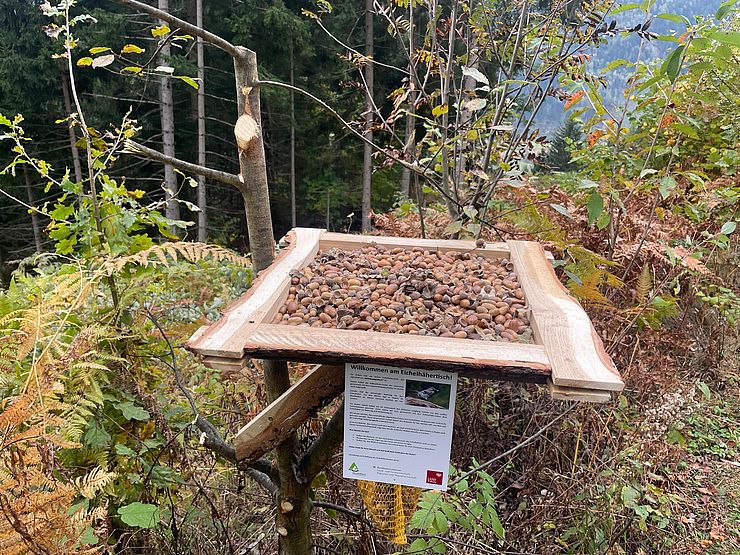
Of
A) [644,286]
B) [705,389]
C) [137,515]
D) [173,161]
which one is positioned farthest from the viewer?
[644,286]

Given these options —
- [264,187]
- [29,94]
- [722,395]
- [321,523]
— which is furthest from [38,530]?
[29,94]

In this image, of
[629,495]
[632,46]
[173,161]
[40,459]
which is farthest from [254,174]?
[632,46]

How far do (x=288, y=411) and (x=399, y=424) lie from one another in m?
0.34

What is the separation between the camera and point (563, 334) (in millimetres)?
1240

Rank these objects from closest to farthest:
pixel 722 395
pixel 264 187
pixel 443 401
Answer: pixel 443 401 → pixel 264 187 → pixel 722 395

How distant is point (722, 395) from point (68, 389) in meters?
3.71

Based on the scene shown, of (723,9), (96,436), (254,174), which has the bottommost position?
(96,436)

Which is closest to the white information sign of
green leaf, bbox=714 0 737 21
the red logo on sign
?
the red logo on sign

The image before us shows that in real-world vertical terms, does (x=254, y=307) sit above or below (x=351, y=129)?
below

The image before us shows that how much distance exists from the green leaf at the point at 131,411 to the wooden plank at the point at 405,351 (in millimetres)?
654

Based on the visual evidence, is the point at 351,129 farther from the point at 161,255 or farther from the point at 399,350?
the point at 399,350

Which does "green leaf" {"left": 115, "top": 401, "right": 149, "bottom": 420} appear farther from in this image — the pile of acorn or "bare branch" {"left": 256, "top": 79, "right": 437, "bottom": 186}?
"bare branch" {"left": 256, "top": 79, "right": 437, "bottom": 186}

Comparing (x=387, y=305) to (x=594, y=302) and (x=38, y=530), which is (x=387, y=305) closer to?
(x=38, y=530)

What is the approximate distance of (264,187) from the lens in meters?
1.80
